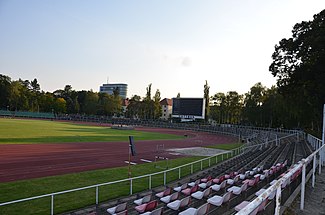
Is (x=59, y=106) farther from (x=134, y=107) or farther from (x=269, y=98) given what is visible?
(x=269, y=98)

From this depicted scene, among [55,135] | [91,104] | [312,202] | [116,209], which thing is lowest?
[55,135]

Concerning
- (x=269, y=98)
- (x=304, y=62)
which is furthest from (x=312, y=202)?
(x=269, y=98)

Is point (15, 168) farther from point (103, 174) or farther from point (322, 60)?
point (322, 60)

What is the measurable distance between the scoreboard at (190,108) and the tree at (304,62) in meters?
32.1

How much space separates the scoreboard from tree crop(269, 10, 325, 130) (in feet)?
105

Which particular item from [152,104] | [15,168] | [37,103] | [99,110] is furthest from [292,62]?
[37,103]

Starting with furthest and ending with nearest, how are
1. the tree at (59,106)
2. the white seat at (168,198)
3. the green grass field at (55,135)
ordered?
the tree at (59,106) < the green grass field at (55,135) < the white seat at (168,198)

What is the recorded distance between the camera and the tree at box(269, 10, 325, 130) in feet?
73.6

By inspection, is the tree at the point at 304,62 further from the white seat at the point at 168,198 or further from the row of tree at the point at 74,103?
the row of tree at the point at 74,103

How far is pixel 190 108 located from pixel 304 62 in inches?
1490

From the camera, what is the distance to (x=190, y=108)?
6203 centimetres

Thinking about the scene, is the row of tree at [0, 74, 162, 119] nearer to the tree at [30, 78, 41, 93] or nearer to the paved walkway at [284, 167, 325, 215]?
the tree at [30, 78, 41, 93]

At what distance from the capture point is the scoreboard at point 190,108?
61.1 metres

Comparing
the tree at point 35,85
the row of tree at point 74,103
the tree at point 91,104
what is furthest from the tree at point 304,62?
the tree at point 35,85
